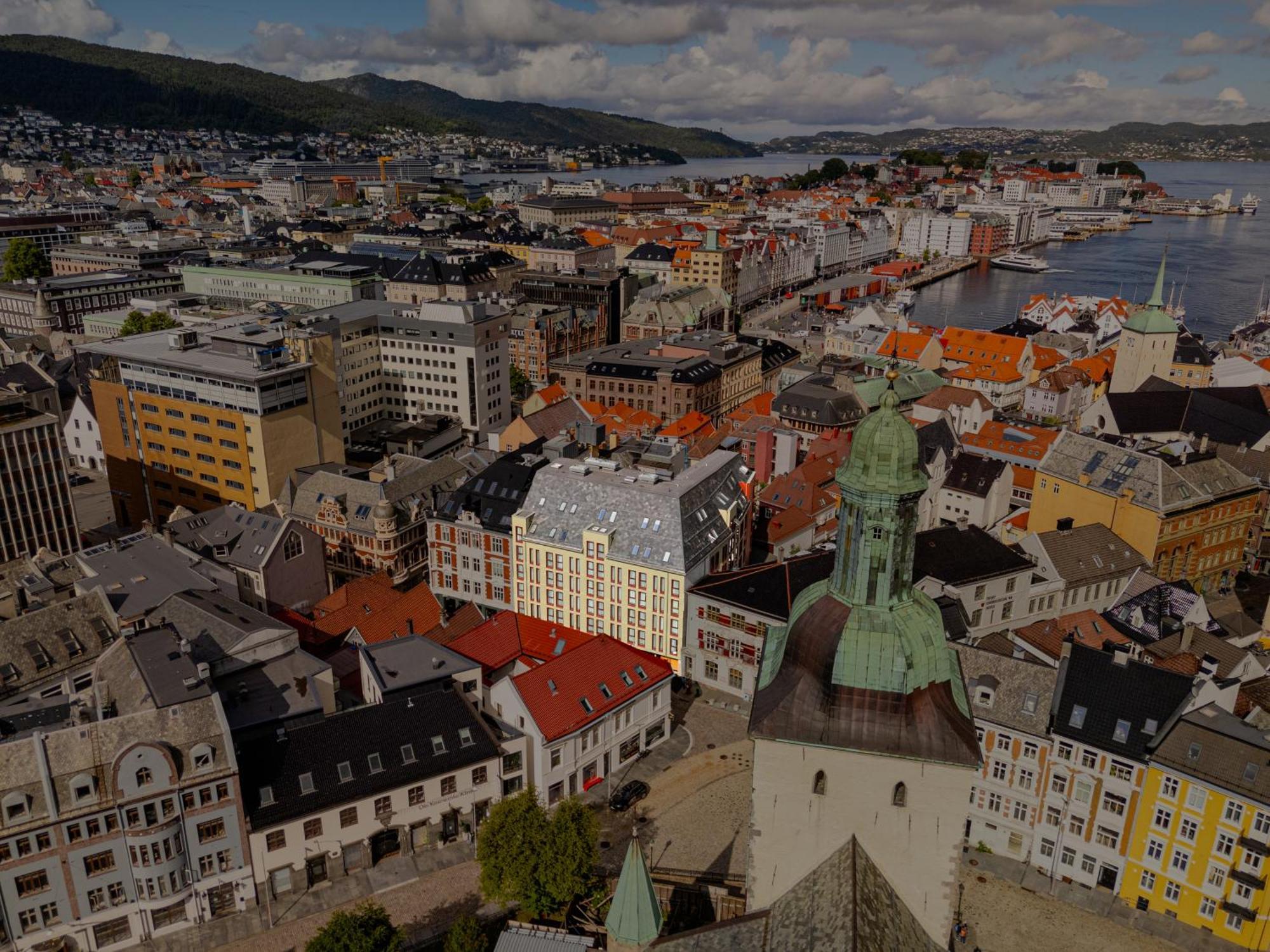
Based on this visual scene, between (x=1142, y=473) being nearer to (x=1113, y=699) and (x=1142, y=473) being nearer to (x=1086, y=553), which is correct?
(x=1086, y=553)

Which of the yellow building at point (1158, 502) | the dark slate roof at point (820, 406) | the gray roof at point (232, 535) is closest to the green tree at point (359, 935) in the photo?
the gray roof at point (232, 535)

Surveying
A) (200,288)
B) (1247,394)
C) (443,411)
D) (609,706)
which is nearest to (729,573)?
(609,706)

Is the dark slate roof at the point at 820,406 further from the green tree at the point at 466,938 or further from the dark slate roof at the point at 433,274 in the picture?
the green tree at the point at 466,938

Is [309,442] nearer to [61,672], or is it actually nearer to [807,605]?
[61,672]

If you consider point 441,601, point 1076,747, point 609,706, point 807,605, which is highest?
point 807,605

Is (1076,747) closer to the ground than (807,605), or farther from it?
closer to the ground

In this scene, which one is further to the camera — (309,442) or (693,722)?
(309,442)

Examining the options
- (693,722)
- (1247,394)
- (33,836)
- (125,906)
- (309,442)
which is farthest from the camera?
(1247,394)

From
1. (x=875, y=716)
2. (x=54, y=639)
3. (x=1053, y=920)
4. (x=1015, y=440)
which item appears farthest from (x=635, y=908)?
(x=1015, y=440)
